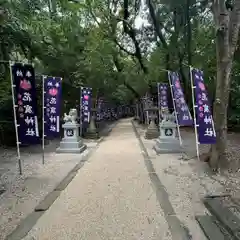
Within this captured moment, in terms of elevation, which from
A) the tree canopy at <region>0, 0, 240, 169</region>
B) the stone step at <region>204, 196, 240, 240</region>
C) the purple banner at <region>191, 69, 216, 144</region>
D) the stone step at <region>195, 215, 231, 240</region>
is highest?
the tree canopy at <region>0, 0, 240, 169</region>

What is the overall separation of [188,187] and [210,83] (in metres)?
10.5

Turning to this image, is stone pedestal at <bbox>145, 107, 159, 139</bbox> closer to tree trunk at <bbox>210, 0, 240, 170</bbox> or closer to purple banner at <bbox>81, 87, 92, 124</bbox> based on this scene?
purple banner at <bbox>81, 87, 92, 124</bbox>

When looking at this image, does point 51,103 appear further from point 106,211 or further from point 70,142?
point 106,211

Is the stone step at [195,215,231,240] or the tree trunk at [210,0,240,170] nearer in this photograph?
the stone step at [195,215,231,240]

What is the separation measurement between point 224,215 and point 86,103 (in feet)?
41.7

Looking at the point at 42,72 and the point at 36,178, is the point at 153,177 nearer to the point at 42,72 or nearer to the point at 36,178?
the point at 36,178

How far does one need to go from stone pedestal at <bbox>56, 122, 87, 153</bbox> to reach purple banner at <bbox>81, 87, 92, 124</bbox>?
4468 millimetres

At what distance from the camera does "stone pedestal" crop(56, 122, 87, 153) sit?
1172 cm

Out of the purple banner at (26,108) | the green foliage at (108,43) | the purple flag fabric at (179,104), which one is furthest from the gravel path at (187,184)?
the green foliage at (108,43)

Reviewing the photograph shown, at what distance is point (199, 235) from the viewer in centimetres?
410

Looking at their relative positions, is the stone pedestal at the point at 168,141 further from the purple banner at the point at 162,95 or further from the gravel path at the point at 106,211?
the purple banner at the point at 162,95

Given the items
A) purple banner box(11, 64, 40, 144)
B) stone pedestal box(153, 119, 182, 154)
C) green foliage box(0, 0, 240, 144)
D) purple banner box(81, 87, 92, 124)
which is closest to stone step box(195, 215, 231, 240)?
purple banner box(11, 64, 40, 144)

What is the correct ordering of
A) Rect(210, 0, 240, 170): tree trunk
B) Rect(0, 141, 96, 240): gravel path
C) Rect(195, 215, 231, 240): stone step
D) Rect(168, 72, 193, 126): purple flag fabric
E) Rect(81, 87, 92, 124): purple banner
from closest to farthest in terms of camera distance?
Rect(195, 215, 231, 240): stone step < Rect(0, 141, 96, 240): gravel path < Rect(210, 0, 240, 170): tree trunk < Rect(168, 72, 193, 126): purple flag fabric < Rect(81, 87, 92, 124): purple banner

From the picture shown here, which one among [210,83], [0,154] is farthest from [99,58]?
[0,154]
